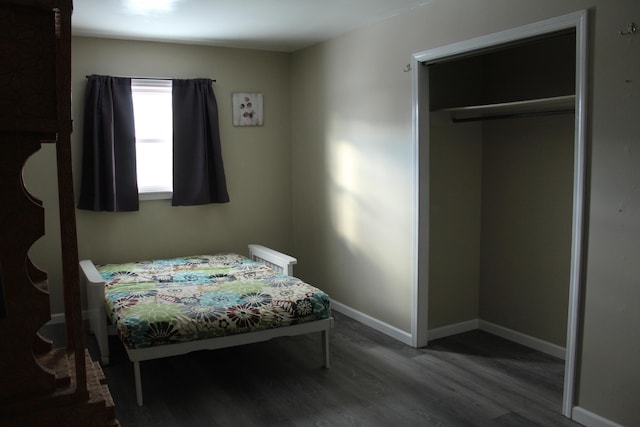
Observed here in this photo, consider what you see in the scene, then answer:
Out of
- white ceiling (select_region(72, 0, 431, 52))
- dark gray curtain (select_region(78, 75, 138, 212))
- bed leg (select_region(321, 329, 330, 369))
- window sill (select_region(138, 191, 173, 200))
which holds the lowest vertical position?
bed leg (select_region(321, 329, 330, 369))

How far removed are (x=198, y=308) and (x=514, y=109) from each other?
248 centimetres

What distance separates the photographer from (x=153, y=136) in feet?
16.1

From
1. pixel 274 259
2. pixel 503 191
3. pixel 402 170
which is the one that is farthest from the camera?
pixel 274 259

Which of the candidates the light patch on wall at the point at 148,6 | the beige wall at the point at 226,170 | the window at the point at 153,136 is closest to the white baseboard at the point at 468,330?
the beige wall at the point at 226,170

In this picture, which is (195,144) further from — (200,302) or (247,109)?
(200,302)

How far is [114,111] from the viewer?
4.64 m

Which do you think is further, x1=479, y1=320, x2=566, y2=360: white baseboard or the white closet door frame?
x1=479, y1=320, x2=566, y2=360: white baseboard

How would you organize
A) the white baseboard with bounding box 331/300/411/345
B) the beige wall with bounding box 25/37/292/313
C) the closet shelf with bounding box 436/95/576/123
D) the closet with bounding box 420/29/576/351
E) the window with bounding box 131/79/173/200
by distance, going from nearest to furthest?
the closet shelf with bounding box 436/95/576/123 < the closet with bounding box 420/29/576/351 < the white baseboard with bounding box 331/300/411/345 < the beige wall with bounding box 25/37/292/313 < the window with bounding box 131/79/173/200

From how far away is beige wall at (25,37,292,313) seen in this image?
454cm

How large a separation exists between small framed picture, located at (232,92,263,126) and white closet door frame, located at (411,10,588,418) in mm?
1943

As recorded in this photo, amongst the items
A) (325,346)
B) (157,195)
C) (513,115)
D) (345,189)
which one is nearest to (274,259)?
(345,189)

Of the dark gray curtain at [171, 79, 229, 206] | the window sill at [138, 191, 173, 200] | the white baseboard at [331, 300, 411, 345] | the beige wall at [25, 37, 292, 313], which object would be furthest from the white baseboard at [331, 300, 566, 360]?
the window sill at [138, 191, 173, 200]

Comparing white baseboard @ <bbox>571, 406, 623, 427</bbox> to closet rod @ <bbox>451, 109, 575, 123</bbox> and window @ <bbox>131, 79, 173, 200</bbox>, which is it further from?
window @ <bbox>131, 79, 173, 200</bbox>

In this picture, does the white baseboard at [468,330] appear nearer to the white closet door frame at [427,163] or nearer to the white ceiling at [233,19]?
the white closet door frame at [427,163]
